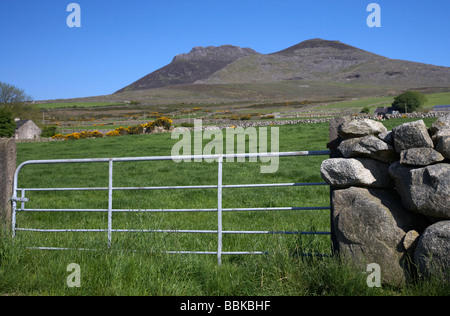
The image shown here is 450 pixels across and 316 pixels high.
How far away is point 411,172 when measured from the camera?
3939 millimetres

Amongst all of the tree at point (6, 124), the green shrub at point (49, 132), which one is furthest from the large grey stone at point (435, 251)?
the tree at point (6, 124)

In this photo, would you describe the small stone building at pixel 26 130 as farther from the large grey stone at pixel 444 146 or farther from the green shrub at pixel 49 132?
the large grey stone at pixel 444 146

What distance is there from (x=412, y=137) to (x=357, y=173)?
2.17 feet

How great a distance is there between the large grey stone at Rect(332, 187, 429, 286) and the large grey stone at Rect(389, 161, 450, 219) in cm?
23

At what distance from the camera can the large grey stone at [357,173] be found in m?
4.38

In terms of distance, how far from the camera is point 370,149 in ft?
14.4

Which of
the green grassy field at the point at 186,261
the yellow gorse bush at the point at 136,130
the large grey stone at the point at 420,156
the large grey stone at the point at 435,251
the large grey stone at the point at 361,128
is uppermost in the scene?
the yellow gorse bush at the point at 136,130

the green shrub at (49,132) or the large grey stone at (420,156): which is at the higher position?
the green shrub at (49,132)

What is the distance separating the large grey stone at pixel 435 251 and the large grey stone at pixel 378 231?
0.23 m

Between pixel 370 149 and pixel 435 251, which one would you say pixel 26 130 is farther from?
pixel 435 251

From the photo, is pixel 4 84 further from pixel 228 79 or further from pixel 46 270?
pixel 228 79

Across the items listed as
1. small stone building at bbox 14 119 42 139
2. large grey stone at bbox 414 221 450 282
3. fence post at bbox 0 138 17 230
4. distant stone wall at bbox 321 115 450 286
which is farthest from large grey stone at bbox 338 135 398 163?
small stone building at bbox 14 119 42 139

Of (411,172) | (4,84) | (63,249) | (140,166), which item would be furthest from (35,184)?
(4,84)

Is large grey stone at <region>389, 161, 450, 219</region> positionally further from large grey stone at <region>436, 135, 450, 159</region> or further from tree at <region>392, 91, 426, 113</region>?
tree at <region>392, 91, 426, 113</region>
